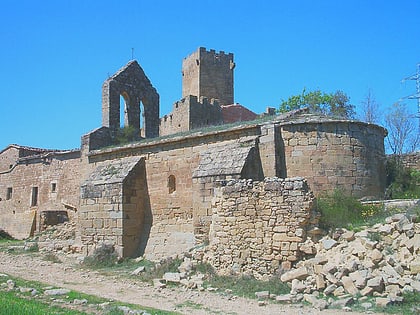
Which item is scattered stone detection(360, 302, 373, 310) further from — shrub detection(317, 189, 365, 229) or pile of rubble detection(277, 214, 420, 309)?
shrub detection(317, 189, 365, 229)

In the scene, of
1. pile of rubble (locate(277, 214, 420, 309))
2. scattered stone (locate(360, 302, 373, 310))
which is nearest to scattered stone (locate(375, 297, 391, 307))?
pile of rubble (locate(277, 214, 420, 309))

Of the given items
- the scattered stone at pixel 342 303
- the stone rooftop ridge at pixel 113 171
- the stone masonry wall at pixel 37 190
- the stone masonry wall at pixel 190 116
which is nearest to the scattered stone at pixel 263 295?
the scattered stone at pixel 342 303

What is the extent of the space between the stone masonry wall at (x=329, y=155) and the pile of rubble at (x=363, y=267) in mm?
2936

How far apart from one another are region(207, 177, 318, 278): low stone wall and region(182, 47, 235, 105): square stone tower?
2789 cm

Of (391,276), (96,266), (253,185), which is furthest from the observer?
(96,266)

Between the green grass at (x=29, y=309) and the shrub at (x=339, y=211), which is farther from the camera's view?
the shrub at (x=339, y=211)

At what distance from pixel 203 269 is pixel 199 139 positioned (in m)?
4.66

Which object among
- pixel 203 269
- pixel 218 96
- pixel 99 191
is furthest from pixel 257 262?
pixel 218 96

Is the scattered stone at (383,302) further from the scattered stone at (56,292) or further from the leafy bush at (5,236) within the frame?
the leafy bush at (5,236)

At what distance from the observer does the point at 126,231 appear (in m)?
15.5

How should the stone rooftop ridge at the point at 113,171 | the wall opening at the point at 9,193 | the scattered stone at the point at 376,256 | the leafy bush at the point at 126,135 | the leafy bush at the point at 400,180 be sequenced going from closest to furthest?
the scattered stone at the point at 376,256, the leafy bush at the point at 400,180, the stone rooftop ridge at the point at 113,171, the leafy bush at the point at 126,135, the wall opening at the point at 9,193

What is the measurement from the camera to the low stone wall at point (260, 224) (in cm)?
1069

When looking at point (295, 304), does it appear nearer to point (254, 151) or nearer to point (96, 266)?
point (254, 151)

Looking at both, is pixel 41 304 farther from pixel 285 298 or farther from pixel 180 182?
pixel 180 182
